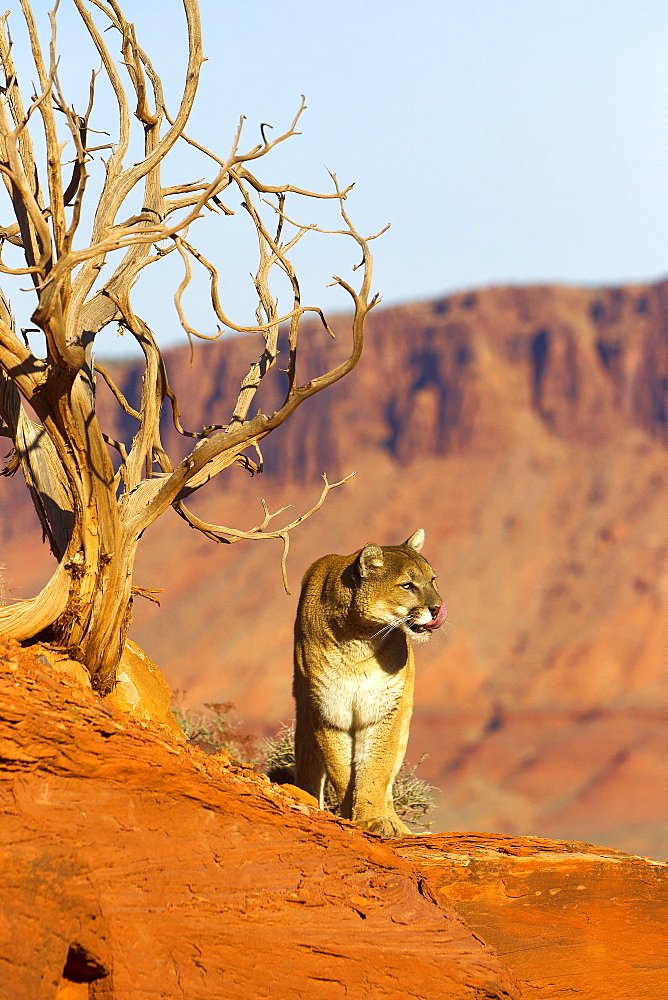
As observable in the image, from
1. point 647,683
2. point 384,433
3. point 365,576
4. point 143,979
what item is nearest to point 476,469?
point 384,433

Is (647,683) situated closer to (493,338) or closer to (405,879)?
(493,338)

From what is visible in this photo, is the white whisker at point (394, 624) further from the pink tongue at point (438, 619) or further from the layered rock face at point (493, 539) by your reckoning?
the layered rock face at point (493, 539)

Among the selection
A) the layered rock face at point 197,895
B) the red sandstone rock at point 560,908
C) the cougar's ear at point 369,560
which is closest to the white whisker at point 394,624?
the cougar's ear at point 369,560

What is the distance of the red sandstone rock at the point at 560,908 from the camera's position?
409cm

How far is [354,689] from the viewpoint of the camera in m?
6.16

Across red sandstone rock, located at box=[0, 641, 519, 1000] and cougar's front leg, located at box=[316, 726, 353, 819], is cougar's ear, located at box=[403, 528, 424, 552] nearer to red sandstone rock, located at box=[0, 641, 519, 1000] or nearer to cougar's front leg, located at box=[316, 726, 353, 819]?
cougar's front leg, located at box=[316, 726, 353, 819]

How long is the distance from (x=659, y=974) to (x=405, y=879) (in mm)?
1044

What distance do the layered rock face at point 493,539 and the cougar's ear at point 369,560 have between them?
2998cm

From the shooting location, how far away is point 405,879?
13.5ft

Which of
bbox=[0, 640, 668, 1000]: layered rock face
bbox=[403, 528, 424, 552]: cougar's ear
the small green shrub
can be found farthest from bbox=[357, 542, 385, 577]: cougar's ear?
the small green shrub

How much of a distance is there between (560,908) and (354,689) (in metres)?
1.87

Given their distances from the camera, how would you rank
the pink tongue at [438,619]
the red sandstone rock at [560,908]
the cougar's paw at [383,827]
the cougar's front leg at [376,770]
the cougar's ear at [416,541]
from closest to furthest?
the red sandstone rock at [560,908], the cougar's paw at [383,827], the cougar's front leg at [376,770], the pink tongue at [438,619], the cougar's ear at [416,541]

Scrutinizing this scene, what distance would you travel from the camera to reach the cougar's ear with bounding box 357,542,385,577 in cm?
629

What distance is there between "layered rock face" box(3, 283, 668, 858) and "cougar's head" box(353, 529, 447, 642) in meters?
29.9
